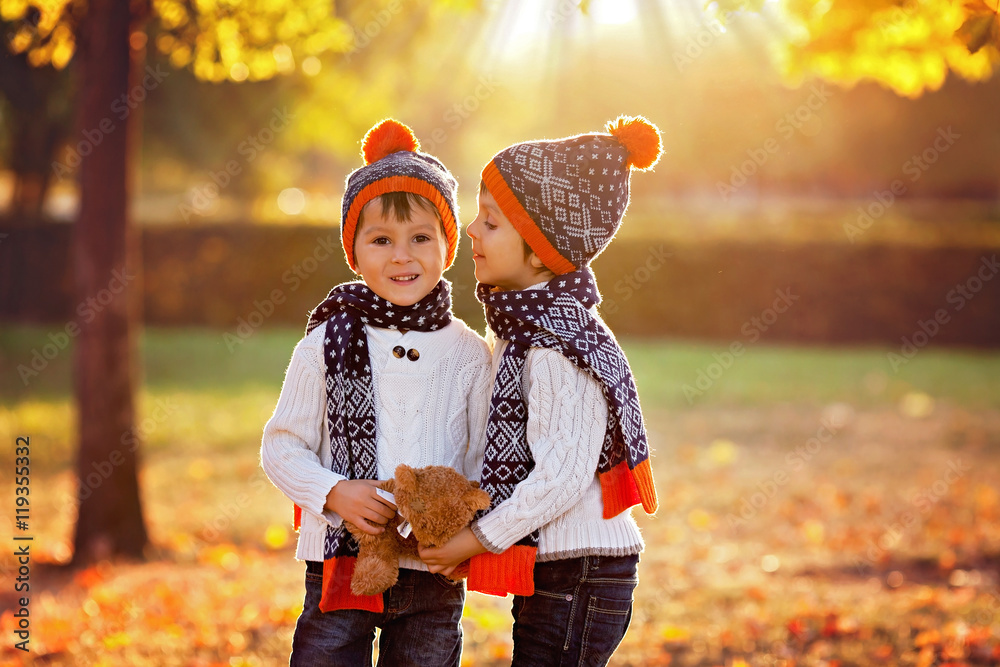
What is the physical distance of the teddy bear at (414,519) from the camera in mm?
2232

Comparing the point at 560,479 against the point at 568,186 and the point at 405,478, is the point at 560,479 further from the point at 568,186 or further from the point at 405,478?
the point at 568,186

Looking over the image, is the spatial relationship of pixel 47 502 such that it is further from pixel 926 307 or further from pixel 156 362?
pixel 926 307

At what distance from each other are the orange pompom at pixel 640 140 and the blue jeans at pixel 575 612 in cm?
105

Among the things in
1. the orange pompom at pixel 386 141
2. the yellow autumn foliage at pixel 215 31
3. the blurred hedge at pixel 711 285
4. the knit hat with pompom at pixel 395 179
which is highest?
the blurred hedge at pixel 711 285

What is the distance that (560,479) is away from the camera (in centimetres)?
225

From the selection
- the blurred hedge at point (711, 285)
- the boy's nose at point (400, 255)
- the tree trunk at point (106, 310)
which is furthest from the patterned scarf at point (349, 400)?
the blurred hedge at point (711, 285)

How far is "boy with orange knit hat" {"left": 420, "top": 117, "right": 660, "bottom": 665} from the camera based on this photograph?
2281 mm

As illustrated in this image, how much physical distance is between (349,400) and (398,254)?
1.33 feet

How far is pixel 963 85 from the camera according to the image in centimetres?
2620

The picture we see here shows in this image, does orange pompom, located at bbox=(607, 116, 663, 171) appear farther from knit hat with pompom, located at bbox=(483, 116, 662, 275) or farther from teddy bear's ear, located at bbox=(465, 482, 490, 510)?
teddy bear's ear, located at bbox=(465, 482, 490, 510)

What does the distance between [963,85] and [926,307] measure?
15229 millimetres

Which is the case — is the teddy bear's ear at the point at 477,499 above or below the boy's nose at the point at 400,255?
below

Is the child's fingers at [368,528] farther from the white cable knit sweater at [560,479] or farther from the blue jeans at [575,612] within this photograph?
the blue jeans at [575,612]

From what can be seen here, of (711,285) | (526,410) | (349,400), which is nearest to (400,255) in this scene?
(349,400)
